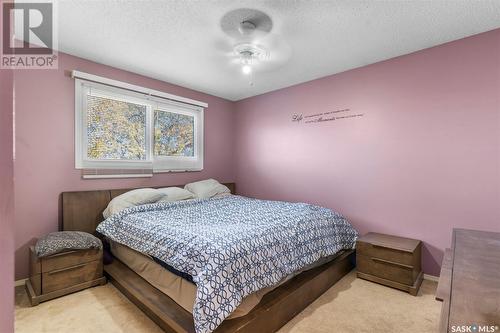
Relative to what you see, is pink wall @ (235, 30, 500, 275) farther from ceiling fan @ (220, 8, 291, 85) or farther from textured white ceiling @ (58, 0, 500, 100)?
ceiling fan @ (220, 8, 291, 85)

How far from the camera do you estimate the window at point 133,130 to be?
2859 millimetres

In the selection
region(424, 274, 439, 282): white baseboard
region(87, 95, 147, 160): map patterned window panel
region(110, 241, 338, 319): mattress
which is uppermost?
region(87, 95, 147, 160): map patterned window panel

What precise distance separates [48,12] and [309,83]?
9.83ft

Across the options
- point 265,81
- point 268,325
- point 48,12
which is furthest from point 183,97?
point 268,325

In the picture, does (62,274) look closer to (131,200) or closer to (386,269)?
(131,200)

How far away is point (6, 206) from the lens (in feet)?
1.74

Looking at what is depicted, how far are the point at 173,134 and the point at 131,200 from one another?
1322mm

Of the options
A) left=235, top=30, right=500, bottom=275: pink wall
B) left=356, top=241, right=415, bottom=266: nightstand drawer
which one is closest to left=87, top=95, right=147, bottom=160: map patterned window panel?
left=235, top=30, right=500, bottom=275: pink wall

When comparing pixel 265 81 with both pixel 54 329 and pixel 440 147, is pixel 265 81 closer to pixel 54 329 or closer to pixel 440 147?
pixel 440 147

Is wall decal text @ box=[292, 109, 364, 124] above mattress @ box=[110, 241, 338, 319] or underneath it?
above

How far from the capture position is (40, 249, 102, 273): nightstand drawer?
2143mm

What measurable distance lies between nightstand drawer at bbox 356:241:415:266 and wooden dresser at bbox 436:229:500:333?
0.93m

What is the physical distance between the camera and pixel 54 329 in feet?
5.87

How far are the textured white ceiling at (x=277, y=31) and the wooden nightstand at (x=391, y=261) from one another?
2.05 m
